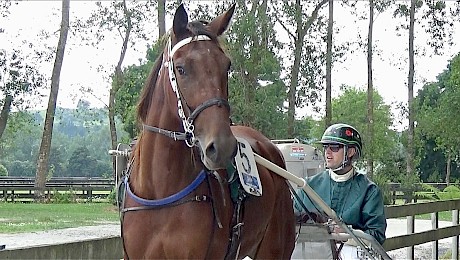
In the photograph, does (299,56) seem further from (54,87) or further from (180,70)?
(180,70)

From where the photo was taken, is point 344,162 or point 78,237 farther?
point 78,237

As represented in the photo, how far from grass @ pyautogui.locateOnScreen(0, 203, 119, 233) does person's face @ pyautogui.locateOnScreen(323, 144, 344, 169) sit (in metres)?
13.1

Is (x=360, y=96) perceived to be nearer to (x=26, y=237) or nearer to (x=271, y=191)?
(x=26, y=237)

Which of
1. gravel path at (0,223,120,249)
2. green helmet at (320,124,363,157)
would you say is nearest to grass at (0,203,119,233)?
gravel path at (0,223,120,249)

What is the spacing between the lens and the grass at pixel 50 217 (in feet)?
57.4

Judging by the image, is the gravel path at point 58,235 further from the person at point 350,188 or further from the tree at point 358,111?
the tree at point 358,111

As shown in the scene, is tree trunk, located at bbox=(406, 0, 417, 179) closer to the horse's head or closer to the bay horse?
the bay horse

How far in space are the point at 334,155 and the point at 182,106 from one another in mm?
1537

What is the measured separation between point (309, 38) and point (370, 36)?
7032 millimetres

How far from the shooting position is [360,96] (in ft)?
217

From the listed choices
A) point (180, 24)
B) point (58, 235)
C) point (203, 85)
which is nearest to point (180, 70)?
point (203, 85)

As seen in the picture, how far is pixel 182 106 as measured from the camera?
359 centimetres

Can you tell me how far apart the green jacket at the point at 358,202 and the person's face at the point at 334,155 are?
0.18 m

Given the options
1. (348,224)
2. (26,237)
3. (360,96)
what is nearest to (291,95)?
(26,237)
